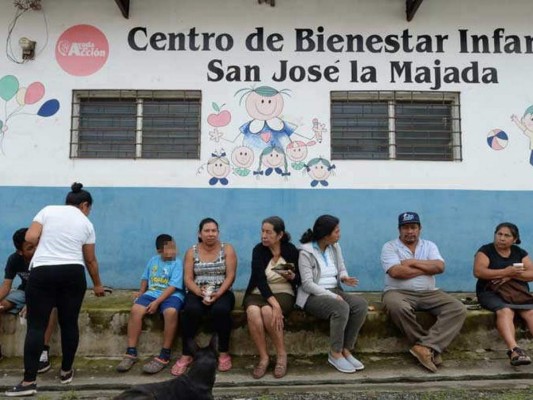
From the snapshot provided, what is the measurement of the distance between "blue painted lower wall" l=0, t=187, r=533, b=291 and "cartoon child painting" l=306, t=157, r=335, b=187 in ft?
→ 0.43

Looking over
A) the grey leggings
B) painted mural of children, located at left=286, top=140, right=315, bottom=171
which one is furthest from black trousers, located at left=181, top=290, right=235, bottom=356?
painted mural of children, located at left=286, top=140, right=315, bottom=171

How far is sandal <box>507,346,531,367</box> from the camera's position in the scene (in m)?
4.22

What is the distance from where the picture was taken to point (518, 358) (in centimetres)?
424

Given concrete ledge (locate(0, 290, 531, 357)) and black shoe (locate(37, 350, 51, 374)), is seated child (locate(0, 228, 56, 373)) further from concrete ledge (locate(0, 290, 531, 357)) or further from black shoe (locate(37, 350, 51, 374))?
concrete ledge (locate(0, 290, 531, 357))

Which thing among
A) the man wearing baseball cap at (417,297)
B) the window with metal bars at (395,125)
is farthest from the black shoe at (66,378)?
the window with metal bars at (395,125)

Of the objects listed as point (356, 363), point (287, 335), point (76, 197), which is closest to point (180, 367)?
point (287, 335)

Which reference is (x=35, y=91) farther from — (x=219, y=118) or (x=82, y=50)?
(x=219, y=118)

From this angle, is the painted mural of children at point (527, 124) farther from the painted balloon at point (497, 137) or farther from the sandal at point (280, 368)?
the sandal at point (280, 368)

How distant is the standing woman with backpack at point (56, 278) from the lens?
383cm

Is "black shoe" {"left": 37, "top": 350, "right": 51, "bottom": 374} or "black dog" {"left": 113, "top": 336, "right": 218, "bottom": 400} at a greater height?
"black dog" {"left": 113, "top": 336, "right": 218, "bottom": 400}

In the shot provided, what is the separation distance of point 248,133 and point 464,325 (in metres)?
3.05

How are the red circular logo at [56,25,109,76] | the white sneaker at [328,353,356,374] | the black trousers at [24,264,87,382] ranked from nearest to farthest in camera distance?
the black trousers at [24,264,87,382]
the white sneaker at [328,353,356,374]
the red circular logo at [56,25,109,76]

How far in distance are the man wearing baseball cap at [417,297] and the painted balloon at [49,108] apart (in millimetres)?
4049

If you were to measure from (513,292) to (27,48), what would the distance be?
5806 mm
